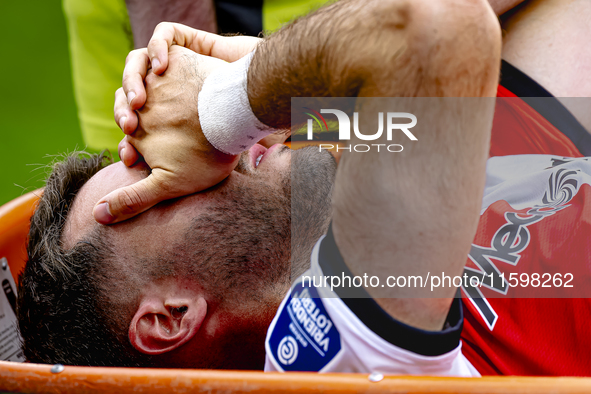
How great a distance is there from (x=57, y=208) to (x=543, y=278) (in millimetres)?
736

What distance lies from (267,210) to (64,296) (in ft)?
1.06

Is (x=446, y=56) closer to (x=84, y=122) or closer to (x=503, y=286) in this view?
(x=503, y=286)

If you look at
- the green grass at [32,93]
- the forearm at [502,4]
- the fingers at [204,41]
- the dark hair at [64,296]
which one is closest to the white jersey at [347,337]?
the dark hair at [64,296]

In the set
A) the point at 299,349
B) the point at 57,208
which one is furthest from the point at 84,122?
the point at 299,349

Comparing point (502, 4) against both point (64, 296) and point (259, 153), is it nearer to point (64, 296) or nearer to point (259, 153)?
point (259, 153)

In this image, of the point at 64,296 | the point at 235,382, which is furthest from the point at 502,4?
the point at 64,296

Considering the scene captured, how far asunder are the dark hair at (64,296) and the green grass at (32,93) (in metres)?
1.02

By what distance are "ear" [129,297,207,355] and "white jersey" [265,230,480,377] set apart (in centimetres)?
18

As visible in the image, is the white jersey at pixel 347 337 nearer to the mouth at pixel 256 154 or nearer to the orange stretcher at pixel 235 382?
the orange stretcher at pixel 235 382

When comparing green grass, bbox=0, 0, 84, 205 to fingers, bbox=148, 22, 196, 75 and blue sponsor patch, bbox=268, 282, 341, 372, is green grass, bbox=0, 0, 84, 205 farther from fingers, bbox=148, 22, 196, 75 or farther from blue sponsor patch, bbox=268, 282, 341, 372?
blue sponsor patch, bbox=268, 282, 341, 372

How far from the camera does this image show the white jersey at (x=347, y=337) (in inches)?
17.0

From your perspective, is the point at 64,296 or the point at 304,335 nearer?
the point at 304,335

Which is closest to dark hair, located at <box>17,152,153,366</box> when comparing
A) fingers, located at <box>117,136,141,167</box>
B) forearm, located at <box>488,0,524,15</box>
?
fingers, located at <box>117,136,141,167</box>

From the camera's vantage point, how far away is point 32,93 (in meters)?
1.67
